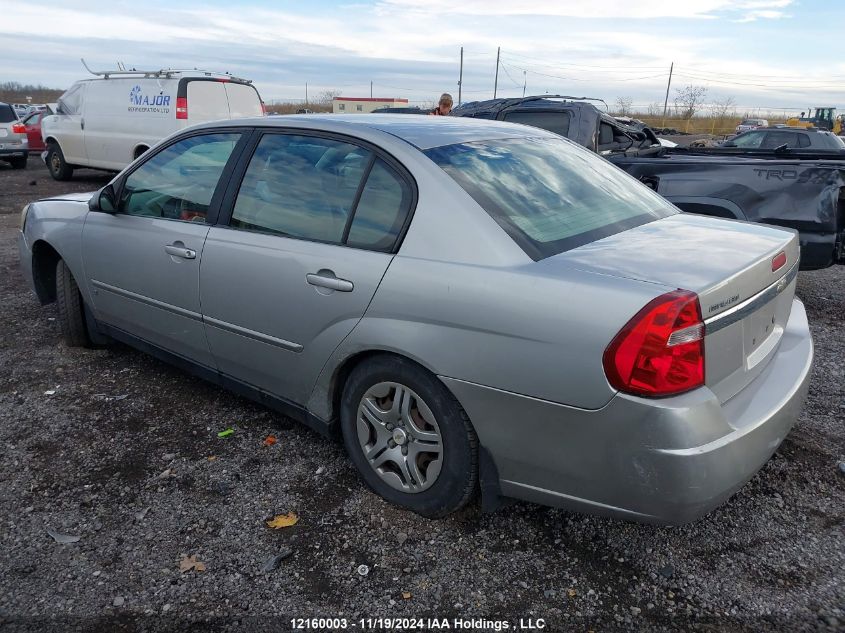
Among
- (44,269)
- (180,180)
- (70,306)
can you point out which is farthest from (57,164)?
(180,180)

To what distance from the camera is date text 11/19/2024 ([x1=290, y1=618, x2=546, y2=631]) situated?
7.43 ft

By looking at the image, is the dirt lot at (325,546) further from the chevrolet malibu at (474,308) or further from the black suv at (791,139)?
the black suv at (791,139)

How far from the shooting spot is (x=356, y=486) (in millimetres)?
3086

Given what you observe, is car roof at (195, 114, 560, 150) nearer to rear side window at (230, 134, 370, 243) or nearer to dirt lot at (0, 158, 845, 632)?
rear side window at (230, 134, 370, 243)

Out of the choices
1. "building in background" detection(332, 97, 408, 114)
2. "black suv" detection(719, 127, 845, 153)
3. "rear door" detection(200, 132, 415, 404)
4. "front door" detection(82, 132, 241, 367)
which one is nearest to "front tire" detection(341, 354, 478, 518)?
"rear door" detection(200, 132, 415, 404)

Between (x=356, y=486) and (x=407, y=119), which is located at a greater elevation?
(x=407, y=119)

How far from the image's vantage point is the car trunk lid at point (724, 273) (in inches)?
86.7

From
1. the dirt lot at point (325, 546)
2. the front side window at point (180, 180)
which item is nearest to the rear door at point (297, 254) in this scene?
the front side window at point (180, 180)

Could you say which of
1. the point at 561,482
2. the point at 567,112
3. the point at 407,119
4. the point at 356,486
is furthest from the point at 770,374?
the point at 567,112

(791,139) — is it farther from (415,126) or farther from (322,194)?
(322,194)

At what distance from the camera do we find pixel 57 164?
15.2m

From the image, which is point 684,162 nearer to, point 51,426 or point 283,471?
point 283,471

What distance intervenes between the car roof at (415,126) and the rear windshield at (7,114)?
55.4 feet

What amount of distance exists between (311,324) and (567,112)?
20.2ft
